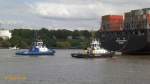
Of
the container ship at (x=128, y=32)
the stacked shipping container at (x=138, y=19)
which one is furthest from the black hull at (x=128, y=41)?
the stacked shipping container at (x=138, y=19)

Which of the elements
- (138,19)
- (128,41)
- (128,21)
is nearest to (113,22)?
(128,21)

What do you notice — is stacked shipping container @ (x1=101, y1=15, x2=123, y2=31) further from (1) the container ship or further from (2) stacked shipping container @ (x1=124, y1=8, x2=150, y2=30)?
(2) stacked shipping container @ (x1=124, y1=8, x2=150, y2=30)

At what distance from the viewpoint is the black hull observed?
134875mm

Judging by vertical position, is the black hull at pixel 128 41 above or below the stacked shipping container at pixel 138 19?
below

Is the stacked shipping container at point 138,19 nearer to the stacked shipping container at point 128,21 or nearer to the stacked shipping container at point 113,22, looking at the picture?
the stacked shipping container at point 128,21

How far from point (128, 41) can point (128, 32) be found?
112 inches

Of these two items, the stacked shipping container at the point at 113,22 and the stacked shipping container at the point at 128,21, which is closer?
the stacked shipping container at the point at 128,21

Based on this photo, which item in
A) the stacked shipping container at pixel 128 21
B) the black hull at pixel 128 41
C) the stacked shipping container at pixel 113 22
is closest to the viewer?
the black hull at pixel 128 41

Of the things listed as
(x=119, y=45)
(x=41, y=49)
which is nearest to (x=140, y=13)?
(x=119, y=45)

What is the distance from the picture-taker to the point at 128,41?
14038cm

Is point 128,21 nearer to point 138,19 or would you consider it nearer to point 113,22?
point 138,19

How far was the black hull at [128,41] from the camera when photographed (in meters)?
135

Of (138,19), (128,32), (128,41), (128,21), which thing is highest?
(138,19)

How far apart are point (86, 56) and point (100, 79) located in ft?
169
